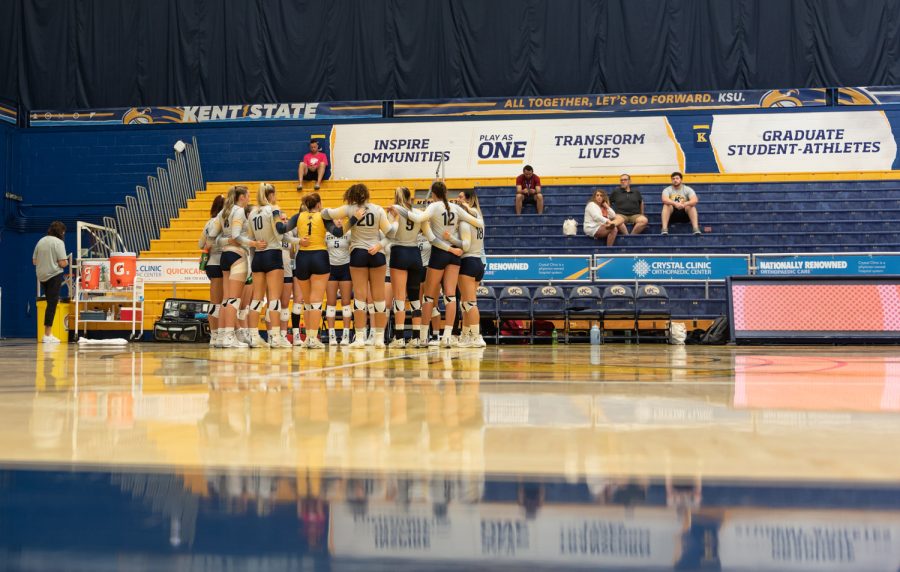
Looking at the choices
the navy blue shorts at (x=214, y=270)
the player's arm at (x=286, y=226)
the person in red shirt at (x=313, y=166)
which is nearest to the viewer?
the player's arm at (x=286, y=226)

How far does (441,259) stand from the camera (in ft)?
30.0

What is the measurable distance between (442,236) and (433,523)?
7.74 meters

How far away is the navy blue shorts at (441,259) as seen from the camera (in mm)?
9148

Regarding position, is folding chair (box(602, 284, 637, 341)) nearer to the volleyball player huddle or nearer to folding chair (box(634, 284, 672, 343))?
folding chair (box(634, 284, 672, 343))

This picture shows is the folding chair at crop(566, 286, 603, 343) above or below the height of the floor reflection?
above

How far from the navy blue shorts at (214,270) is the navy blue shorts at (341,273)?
132cm

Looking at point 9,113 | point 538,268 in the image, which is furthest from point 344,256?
point 9,113

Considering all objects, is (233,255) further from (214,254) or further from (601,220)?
(601,220)

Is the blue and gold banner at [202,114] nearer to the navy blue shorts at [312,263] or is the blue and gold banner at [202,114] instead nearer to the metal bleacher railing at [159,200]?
the metal bleacher railing at [159,200]

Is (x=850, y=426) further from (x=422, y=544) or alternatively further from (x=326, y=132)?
(x=326, y=132)

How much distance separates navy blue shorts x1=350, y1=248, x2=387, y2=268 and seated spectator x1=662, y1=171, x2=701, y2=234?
775cm

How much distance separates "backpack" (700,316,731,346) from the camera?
12.2 m

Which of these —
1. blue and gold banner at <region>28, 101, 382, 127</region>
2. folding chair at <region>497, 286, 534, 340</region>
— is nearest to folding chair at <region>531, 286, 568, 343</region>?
folding chair at <region>497, 286, 534, 340</region>

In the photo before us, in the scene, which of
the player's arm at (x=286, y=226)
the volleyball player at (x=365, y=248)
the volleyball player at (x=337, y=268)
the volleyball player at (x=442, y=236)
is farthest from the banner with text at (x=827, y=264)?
the player's arm at (x=286, y=226)
